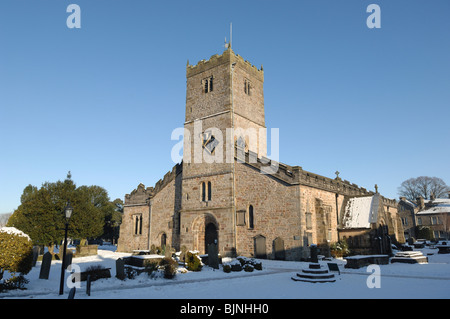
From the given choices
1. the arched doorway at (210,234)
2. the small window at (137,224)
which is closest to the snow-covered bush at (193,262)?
the arched doorway at (210,234)

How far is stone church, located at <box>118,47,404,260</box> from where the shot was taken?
28203mm

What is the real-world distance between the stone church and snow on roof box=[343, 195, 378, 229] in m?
0.12

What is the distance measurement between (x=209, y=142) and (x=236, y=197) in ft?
21.4

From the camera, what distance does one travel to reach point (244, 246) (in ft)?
96.3

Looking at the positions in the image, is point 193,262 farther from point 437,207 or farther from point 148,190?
point 437,207

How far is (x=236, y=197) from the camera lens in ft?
100

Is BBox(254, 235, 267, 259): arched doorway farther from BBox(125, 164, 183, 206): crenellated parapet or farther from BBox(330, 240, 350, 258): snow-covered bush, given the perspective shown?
BBox(125, 164, 183, 206): crenellated parapet

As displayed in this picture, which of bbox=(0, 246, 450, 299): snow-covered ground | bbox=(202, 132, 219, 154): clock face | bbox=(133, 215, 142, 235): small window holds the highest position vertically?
bbox=(202, 132, 219, 154): clock face

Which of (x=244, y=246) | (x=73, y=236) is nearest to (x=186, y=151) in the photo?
(x=244, y=246)

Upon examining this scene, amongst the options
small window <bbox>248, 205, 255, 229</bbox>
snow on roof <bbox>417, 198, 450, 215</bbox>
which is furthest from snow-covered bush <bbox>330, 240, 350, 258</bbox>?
snow on roof <bbox>417, 198, 450, 215</bbox>

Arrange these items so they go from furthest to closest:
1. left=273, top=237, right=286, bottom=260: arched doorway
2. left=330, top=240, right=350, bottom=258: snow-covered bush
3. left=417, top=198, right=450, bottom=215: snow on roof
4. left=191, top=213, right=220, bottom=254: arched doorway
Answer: left=417, top=198, right=450, bottom=215: snow on roof, left=191, top=213, right=220, bottom=254: arched doorway, left=330, top=240, right=350, bottom=258: snow-covered bush, left=273, top=237, right=286, bottom=260: arched doorway

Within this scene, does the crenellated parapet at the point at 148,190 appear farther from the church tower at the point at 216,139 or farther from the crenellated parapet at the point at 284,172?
the crenellated parapet at the point at 284,172

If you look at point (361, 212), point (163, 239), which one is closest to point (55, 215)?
point (163, 239)
